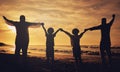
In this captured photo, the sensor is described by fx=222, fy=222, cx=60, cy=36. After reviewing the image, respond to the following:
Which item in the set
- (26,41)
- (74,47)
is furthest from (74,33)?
(26,41)

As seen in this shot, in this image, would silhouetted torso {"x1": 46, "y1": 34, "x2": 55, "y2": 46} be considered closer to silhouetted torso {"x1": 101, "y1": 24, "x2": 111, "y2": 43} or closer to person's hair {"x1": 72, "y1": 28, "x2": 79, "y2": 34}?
person's hair {"x1": 72, "y1": 28, "x2": 79, "y2": 34}

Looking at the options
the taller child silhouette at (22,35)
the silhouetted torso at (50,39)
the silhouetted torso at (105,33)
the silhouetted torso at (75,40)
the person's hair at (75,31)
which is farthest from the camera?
the silhouetted torso at (50,39)

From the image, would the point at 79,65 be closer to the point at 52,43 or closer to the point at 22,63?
the point at 52,43

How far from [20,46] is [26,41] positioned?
442 mm

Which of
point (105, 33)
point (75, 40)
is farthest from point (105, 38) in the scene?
point (75, 40)

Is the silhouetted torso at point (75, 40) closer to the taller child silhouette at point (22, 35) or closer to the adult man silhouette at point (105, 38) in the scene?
the adult man silhouette at point (105, 38)

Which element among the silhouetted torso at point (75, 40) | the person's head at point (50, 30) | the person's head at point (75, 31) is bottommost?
the silhouetted torso at point (75, 40)

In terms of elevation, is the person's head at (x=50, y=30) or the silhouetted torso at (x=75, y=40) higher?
the person's head at (x=50, y=30)

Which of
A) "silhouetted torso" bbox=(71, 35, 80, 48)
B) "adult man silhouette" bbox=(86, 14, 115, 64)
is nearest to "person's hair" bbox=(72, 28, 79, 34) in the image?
"silhouetted torso" bbox=(71, 35, 80, 48)

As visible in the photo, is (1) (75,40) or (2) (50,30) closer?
(1) (75,40)

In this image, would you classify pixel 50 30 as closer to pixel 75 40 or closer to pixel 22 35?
pixel 75 40

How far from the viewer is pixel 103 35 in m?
13.4

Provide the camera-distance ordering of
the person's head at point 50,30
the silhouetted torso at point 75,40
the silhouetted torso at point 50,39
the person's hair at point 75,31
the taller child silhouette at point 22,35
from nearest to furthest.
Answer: the taller child silhouette at point 22,35 → the person's hair at point 75,31 → the silhouetted torso at point 75,40 → the person's head at point 50,30 → the silhouetted torso at point 50,39

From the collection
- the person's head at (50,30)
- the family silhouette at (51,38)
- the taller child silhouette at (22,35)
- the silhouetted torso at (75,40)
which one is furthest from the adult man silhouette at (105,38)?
the taller child silhouette at (22,35)
